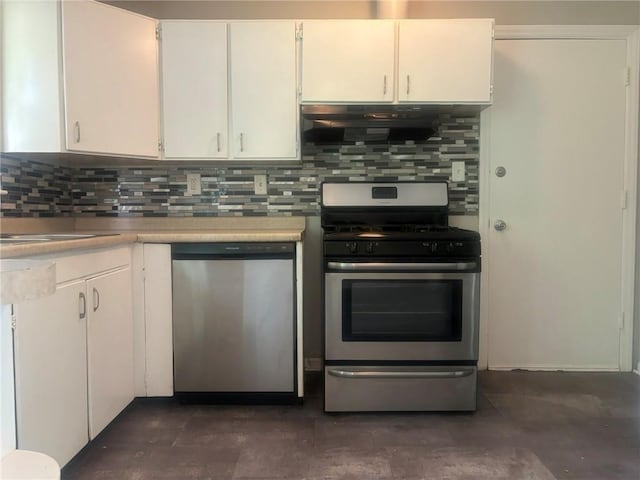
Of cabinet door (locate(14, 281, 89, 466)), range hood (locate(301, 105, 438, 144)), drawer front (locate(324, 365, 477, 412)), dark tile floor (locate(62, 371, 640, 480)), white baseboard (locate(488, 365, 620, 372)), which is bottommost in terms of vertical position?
dark tile floor (locate(62, 371, 640, 480))

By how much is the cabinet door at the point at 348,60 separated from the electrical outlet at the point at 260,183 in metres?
0.59

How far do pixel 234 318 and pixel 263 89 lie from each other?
1.22m

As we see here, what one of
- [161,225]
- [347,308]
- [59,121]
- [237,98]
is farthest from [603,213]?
[59,121]

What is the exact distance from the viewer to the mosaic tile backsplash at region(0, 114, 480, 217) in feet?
8.15

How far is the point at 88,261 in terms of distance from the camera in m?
1.63

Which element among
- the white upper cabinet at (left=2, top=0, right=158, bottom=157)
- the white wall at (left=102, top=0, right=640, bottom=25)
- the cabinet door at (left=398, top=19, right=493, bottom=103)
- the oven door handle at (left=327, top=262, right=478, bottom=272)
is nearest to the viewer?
the white upper cabinet at (left=2, top=0, right=158, bottom=157)

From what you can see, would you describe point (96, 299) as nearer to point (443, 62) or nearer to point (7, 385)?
point (7, 385)

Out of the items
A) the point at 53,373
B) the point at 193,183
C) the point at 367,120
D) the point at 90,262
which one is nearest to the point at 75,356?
the point at 53,373

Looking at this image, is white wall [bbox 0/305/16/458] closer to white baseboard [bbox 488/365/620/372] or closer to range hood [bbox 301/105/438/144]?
range hood [bbox 301/105/438/144]

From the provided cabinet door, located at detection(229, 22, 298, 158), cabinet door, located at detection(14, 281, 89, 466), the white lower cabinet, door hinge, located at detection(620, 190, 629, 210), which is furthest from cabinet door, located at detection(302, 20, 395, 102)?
door hinge, located at detection(620, 190, 629, 210)

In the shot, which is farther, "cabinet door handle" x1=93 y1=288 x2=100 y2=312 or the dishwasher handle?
the dishwasher handle

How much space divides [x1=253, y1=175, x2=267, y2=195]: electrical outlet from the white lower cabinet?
2.82 feet

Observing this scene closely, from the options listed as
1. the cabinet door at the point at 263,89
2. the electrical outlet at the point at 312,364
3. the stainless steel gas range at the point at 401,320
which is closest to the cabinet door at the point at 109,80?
the cabinet door at the point at 263,89

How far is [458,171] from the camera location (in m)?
2.49
